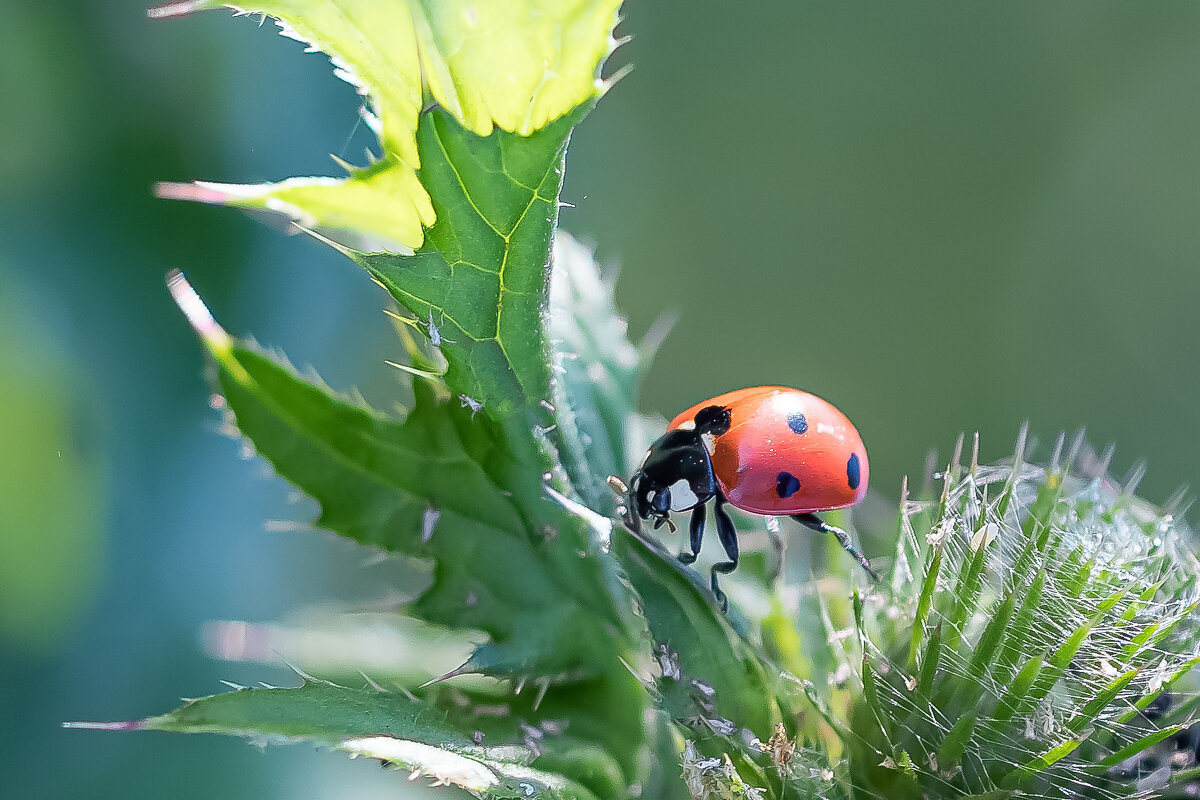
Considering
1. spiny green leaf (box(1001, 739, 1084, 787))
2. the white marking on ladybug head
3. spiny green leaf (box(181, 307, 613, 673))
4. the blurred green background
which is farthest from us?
the blurred green background

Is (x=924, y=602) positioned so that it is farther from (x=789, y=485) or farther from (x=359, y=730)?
(x=359, y=730)

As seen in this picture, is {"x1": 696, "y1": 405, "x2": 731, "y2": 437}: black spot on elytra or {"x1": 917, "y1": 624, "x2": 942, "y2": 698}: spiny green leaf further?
{"x1": 696, "y1": 405, "x2": 731, "y2": 437}: black spot on elytra

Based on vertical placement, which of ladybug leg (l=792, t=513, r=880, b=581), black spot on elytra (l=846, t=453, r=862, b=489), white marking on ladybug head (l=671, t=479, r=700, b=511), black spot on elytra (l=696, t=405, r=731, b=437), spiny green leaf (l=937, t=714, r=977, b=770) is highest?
black spot on elytra (l=696, t=405, r=731, b=437)

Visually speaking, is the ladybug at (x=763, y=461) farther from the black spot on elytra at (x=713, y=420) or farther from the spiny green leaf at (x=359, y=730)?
the spiny green leaf at (x=359, y=730)

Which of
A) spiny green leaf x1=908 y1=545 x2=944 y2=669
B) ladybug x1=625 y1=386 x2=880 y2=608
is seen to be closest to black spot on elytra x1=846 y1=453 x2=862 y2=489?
ladybug x1=625 y1=386 x2=880 y2=608

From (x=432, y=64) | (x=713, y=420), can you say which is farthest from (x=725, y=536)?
(x=432, y=64)

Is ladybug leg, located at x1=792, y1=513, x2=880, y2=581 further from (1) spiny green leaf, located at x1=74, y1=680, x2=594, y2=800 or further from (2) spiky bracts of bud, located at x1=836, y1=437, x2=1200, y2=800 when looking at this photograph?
(1) spiny green leaf, located at x1=74, y1=680, x2=594, y2=800
